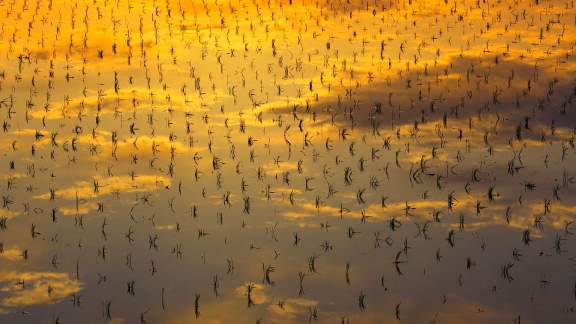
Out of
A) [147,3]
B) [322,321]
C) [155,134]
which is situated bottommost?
[322,321]

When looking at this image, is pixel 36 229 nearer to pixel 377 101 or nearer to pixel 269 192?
pixel 269 192

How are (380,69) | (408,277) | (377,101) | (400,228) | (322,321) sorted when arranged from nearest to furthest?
(322,321)
(408,277)
(400,228)
(377,101)
(380,69)

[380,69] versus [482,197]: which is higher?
[380,69]

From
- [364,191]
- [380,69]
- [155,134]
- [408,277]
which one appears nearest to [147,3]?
[380,69]

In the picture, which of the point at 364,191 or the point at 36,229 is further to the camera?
the point at 364,191

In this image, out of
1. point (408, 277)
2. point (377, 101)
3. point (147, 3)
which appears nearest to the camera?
point (408, 277)

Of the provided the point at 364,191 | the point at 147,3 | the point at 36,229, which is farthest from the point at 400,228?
the point at 147,3

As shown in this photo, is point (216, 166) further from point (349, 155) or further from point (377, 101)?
point (377, 101)
